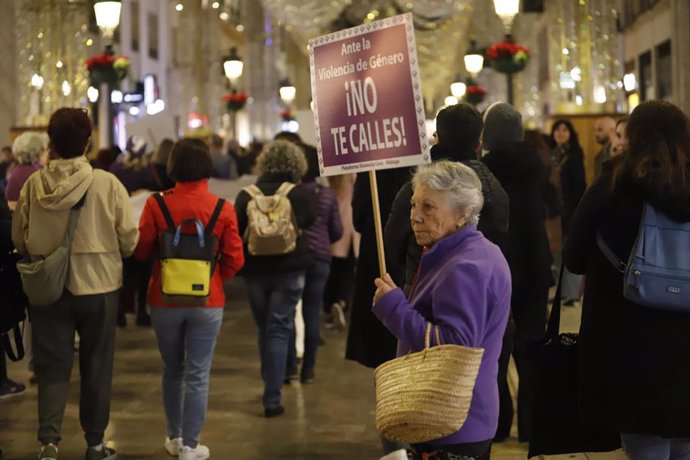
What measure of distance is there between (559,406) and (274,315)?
13.8 feet

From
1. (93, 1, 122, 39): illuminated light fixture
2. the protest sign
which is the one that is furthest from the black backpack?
(93, 1, 122, 39): illuminated light fixture

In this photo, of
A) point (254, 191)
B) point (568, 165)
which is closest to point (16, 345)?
point (254, 191)

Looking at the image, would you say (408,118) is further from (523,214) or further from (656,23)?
(656,23)

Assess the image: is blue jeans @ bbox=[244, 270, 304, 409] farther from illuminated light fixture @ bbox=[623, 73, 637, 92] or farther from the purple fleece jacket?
illuminated light fixture @ bbox=[623, 73, 637, 92]

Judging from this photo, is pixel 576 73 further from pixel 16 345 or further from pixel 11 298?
pixel 16 345

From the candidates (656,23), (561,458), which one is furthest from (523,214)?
(656,23)

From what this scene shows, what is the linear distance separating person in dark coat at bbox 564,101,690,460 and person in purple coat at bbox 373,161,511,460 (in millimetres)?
592

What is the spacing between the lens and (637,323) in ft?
16.2

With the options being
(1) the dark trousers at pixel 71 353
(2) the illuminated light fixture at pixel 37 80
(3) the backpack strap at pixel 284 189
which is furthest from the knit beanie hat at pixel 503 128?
(2) the illuminated light fixture at pixel 37 80

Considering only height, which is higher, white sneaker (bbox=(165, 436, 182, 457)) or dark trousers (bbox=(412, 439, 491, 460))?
dark trousers (bbox=(412, 439, 491, 460))

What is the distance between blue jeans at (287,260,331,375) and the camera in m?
10.5

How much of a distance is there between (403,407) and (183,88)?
1518 inches

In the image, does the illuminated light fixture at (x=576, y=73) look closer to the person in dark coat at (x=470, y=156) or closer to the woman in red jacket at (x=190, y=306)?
the woman in red jacket at (x=190, y=306)

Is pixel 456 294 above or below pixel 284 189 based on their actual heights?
below
